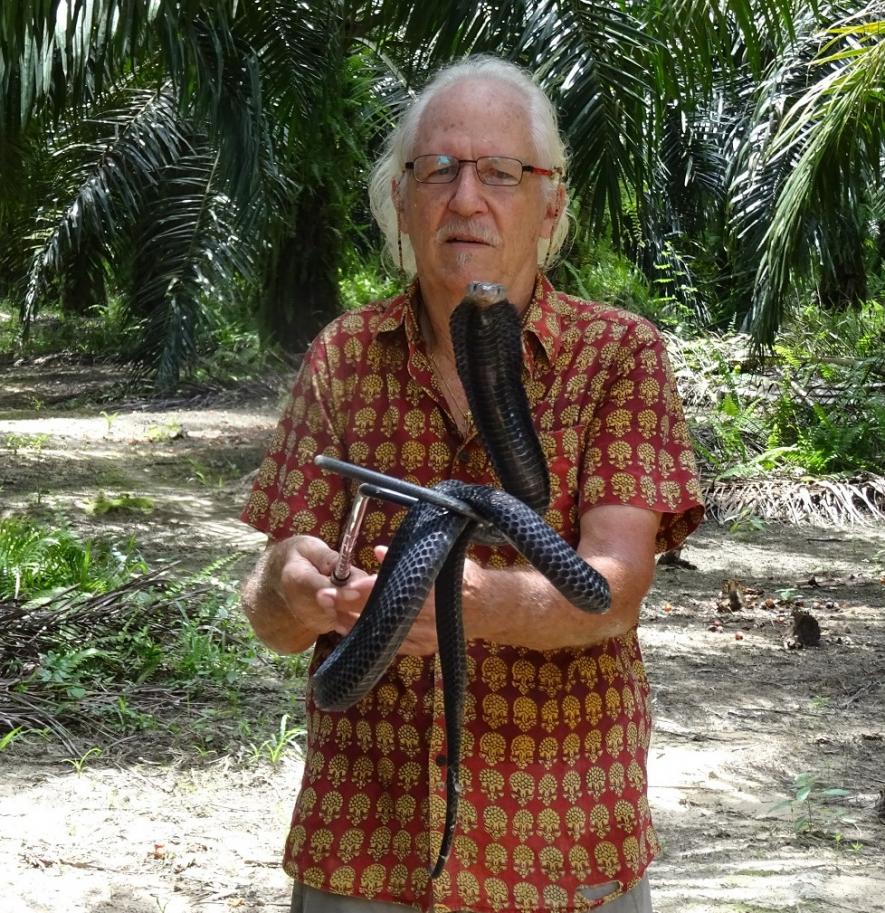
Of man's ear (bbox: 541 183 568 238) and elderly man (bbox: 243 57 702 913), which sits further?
man's ear (bbox: 541 183 568 238)

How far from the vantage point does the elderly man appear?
194cm

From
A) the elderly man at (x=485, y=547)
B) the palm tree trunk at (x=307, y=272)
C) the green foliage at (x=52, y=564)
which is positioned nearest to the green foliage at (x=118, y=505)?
the green foliage at (x=52, y=564)

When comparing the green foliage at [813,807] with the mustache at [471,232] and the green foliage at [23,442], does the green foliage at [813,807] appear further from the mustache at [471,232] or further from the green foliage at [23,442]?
the green foliage at [23,442]

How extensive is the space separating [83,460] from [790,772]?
6114 mm

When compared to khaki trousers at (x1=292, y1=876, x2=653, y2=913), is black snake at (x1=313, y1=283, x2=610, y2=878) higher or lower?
higher

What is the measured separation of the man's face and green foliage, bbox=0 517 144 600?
371cm

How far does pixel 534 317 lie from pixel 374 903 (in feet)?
2.91

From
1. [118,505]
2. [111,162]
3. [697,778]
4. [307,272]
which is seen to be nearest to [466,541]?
[697,778]

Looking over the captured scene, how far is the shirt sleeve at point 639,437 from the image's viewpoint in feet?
6.40

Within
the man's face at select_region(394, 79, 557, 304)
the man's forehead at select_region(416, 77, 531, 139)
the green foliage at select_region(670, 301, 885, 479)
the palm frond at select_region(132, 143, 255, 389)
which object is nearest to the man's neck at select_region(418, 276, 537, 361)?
the man's face at select_region(394, 79, 557, 304)

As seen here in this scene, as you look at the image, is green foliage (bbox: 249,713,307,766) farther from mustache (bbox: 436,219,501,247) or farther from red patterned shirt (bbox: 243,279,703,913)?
mustache (bbox: 436,219,501,247)

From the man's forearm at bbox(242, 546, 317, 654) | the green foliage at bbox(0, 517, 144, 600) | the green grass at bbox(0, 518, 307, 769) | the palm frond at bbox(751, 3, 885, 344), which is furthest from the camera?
the palm frond at bbox(751, 3, 885, 344)

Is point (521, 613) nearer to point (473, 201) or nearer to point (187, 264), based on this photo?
point (473, 201)

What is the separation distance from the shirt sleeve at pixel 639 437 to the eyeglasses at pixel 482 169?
0.28 meters
